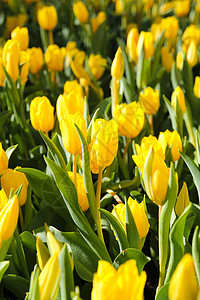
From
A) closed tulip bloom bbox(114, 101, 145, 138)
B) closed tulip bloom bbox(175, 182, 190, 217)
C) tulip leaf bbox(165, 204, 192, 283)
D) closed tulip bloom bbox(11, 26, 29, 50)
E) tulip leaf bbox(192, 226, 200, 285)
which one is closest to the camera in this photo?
tulip leaf bbox(192, 226, 200, 285)

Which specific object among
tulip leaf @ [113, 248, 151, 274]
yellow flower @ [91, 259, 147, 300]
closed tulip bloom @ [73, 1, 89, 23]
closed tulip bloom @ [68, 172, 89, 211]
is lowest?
tulip leaf @ [113, 248, 151, 274]

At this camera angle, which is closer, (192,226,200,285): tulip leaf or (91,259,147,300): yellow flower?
Answer: (91,259,147,300): yellow flower

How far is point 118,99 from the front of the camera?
135cm

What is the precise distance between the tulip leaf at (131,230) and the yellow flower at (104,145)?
0.10 m

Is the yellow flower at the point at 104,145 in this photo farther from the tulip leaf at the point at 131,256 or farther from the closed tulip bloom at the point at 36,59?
the closed tulip bloom at the point at 36,59

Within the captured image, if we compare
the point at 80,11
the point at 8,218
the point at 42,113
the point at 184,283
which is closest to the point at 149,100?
the point at 42,113

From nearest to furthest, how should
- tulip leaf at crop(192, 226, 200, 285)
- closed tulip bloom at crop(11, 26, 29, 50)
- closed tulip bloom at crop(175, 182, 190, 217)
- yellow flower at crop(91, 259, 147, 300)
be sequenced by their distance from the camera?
yellow flower at crop(91, 259, 147, 300) < tulip leaf at crop(192, 226, 200, 285) < closed tulip bloom at crop(175, 182, 190, 217) < closed tulip bloom at crop(11, 26, 29, 50)

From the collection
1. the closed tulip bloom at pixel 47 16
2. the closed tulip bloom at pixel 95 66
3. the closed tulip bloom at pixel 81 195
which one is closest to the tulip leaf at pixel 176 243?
the closed tulip bloom at pixel 81 195

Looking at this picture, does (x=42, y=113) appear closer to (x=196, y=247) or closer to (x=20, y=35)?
(x=196, y=247)

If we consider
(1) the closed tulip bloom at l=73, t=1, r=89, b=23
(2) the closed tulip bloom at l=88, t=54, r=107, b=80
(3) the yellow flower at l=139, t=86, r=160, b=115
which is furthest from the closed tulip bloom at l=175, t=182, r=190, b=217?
(1) the closed tulip bloom at l=73, t=1, r=89, b=23

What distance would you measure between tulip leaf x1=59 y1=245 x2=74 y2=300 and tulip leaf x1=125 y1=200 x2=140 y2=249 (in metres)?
0.20

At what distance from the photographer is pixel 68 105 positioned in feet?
3.25

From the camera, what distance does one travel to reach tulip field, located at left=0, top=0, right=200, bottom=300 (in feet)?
2.12

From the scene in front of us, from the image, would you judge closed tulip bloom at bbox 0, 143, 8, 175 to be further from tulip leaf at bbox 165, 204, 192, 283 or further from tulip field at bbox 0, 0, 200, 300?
tulip leaf at bbox 165, 204, 192, 283
